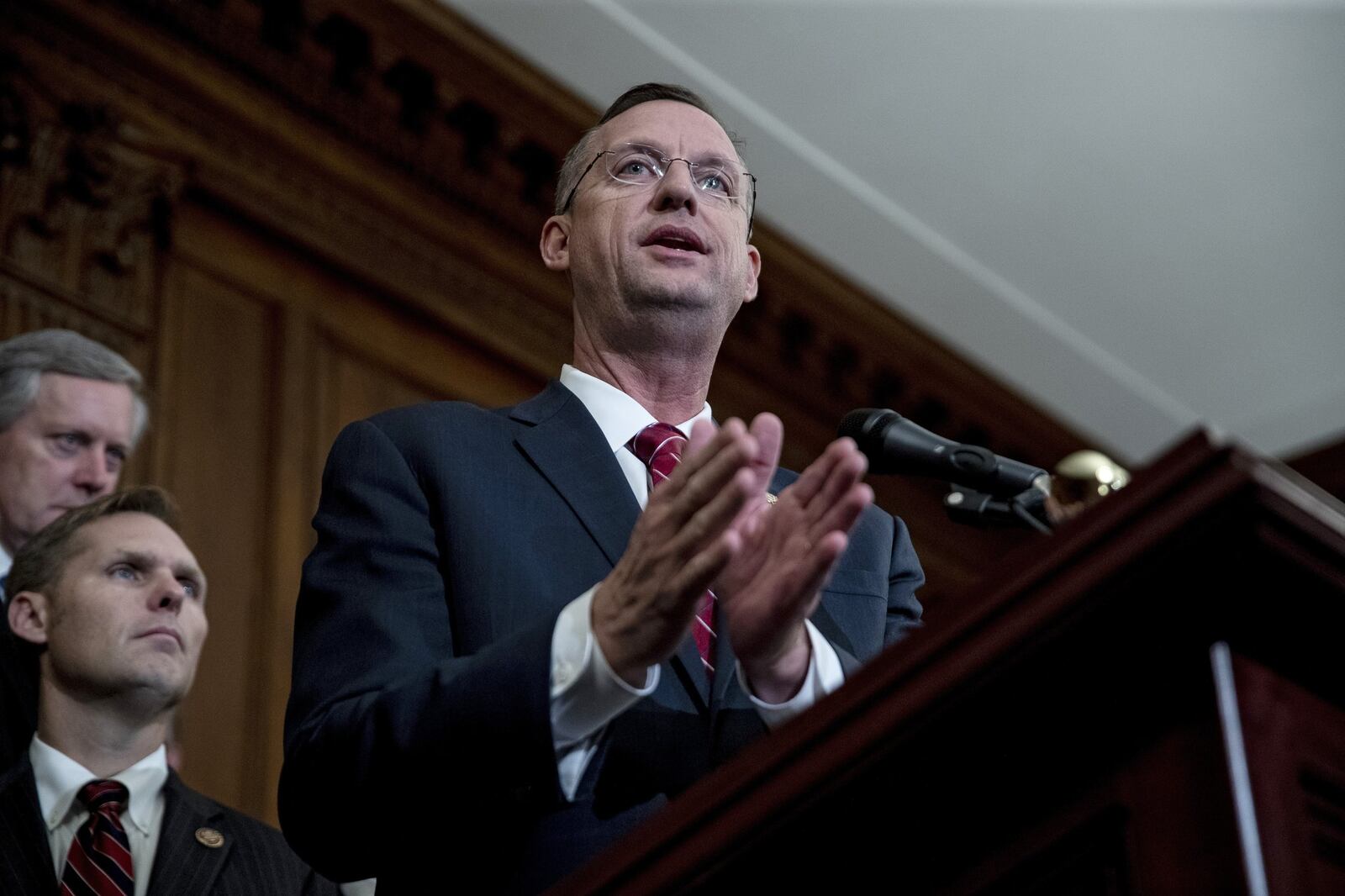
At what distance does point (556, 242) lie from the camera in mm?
2441

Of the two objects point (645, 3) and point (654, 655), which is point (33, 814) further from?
point (645, 3)

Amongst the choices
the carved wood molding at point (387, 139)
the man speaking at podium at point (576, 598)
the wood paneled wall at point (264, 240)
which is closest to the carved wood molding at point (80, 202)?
the wood paneled wall at point (264, 240)

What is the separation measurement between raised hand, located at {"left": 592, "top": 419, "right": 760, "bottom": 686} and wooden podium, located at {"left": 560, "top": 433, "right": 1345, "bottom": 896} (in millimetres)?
189

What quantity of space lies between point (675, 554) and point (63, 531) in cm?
218

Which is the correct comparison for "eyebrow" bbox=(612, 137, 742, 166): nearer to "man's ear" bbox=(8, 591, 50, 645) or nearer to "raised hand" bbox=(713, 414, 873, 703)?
"raised hand" bbox=(713, 414, 873, 703)

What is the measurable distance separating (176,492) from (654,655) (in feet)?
10.3

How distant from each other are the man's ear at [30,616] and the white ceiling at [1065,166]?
2.70 metres

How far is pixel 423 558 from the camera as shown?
1.72m

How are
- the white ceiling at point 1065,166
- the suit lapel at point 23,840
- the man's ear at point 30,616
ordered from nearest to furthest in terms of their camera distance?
the suit lapel at point 23,840 → the man's ear at point 30,616 → the white ceiling at point 1065,166

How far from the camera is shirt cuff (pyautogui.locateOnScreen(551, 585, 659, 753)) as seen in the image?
1414mm

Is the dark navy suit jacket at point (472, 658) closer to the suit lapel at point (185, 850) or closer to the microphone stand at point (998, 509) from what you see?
the microphone stand at point (998, 509)

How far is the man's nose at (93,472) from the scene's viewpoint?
356 centimetres

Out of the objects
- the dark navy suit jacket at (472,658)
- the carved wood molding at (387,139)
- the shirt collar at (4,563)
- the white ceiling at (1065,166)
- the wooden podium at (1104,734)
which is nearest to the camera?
the wooden podium at (1104,734)

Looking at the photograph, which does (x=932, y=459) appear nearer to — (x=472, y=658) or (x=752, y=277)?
(x=472, y=658)
